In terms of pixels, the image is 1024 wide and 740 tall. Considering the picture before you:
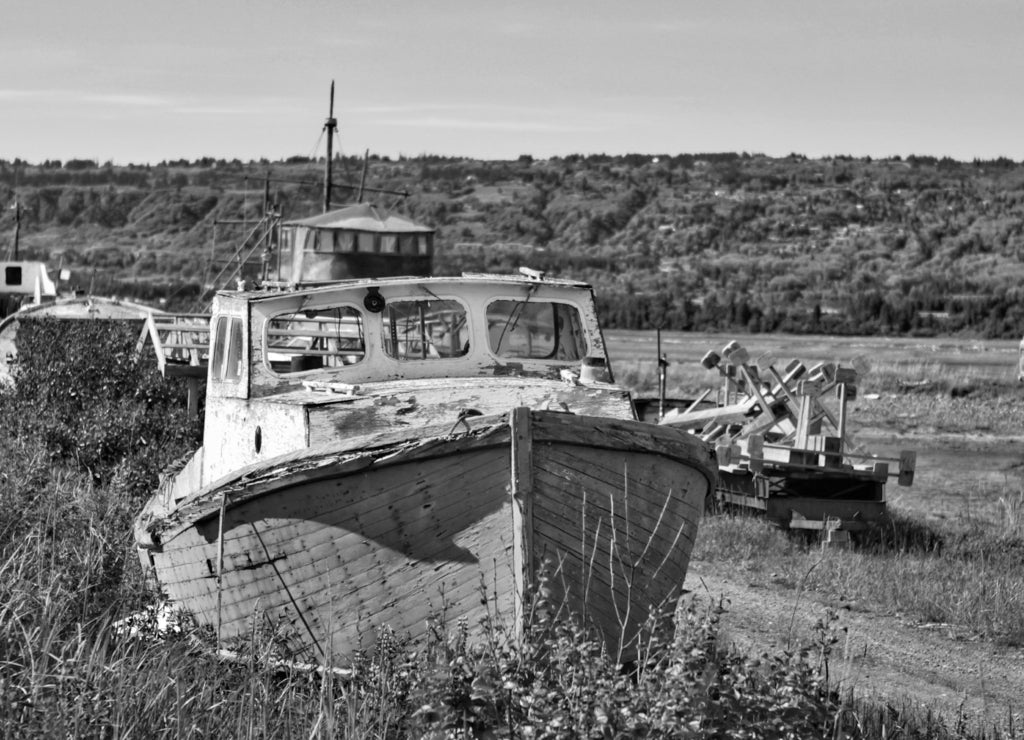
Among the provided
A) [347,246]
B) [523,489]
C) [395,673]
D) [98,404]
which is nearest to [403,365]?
[523,489]

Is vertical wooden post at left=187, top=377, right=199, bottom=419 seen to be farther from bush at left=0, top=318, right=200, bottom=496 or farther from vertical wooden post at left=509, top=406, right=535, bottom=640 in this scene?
vertical wooden post at left=509, top=406, right=535, bottom=640

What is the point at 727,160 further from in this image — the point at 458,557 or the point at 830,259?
the point at 458,557

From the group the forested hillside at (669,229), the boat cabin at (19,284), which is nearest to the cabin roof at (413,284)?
the boat cabin at (19,284)

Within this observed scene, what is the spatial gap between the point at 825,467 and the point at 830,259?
7157 cm

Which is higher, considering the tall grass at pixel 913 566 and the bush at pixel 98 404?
the bush at pixel 98 404

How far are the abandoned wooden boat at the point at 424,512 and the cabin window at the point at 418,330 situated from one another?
0.48 metres

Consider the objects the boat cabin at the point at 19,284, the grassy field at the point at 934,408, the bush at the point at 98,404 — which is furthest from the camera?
the boat cabin at the point at 19,284

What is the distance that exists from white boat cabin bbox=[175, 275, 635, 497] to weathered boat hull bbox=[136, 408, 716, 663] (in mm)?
499

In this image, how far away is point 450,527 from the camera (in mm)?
6762

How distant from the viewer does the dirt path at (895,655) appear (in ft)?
26.4

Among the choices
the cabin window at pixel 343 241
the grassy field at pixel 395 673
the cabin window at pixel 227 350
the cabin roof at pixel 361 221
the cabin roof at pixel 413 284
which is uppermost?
the cabin roof at pixel 361 221

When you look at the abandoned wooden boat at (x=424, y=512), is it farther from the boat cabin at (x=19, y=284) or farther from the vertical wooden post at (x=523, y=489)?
the boat cabin at (x=19, y=284)

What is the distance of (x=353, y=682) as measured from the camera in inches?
261

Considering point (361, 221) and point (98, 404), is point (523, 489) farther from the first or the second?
point (361, 221)
